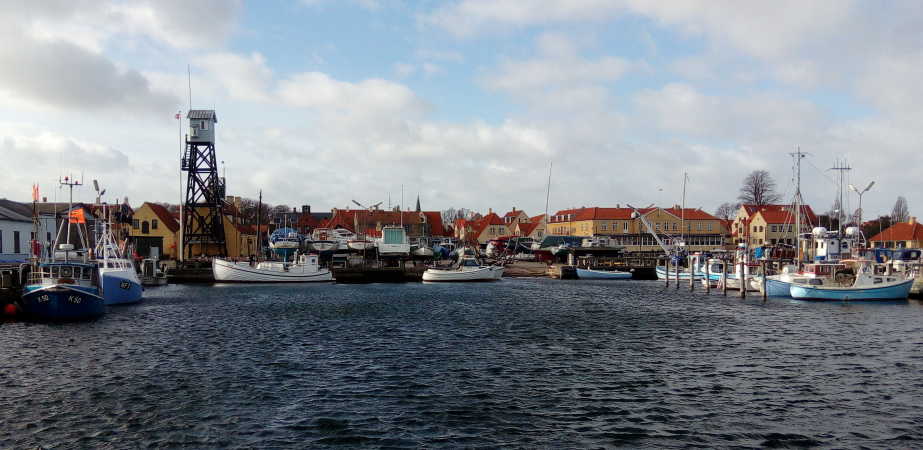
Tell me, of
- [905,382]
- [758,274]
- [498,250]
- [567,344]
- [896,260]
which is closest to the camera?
[905,382]

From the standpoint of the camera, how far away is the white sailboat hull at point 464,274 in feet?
261

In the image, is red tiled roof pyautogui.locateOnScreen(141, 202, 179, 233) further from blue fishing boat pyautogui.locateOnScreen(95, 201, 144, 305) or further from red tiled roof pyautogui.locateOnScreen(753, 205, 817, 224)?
red tiled roof pyautogui.locateOnScreen(753, 205, 817, 224)

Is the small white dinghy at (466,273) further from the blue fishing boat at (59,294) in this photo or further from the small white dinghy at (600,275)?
the blue fishing boat at (59,294)

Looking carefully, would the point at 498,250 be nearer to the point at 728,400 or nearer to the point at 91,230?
the point at 91,230

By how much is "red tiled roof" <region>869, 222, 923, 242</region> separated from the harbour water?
62.9m

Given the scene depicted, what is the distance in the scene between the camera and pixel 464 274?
80.4 m

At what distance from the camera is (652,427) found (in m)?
17.7

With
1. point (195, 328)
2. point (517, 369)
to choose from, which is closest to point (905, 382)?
point (517, 369)

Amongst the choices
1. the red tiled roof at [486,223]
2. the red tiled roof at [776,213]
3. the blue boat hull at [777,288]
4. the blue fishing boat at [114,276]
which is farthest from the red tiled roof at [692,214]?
the blue fishing boat at [114,276]

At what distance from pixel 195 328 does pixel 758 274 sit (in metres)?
54.1

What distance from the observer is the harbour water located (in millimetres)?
17141

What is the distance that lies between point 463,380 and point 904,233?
9820 cm

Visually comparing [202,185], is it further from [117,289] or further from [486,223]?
[486,223]

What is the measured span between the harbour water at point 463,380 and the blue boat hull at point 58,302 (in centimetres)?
209
